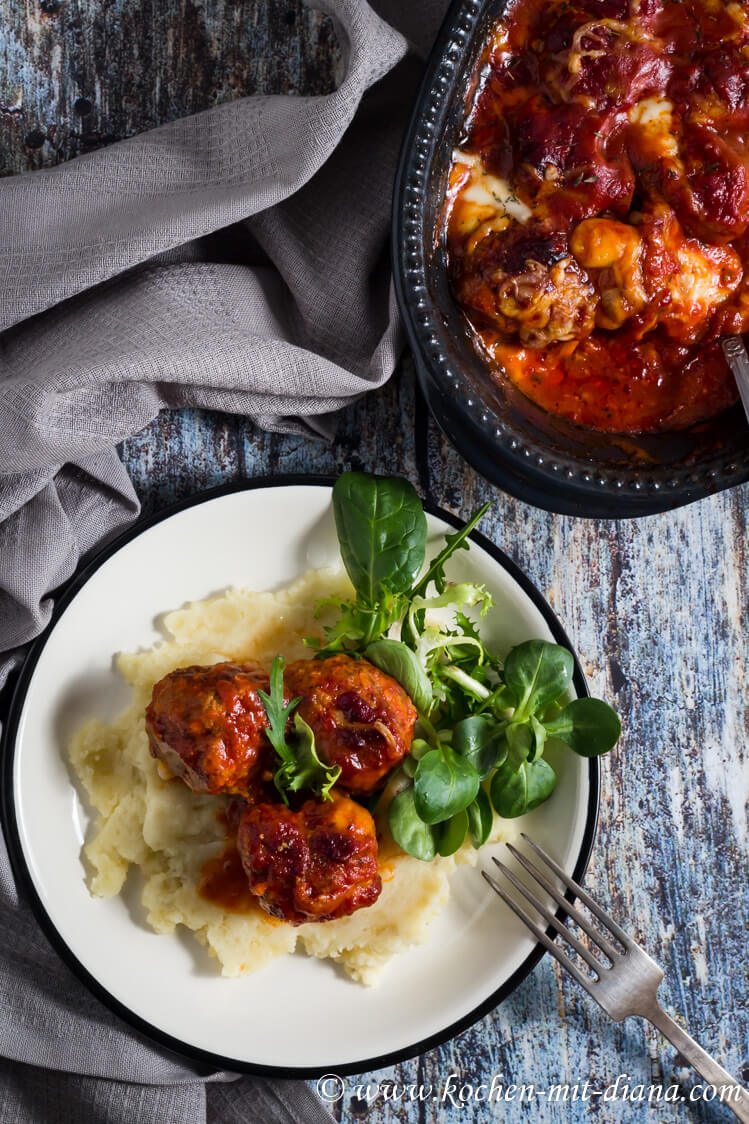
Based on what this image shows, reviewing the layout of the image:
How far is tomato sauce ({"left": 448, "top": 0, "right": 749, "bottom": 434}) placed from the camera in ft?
8.60

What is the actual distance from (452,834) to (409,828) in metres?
0.16

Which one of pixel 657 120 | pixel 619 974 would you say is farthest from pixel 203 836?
pixel 657 120

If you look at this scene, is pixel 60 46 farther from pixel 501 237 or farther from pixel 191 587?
pixel 191 587

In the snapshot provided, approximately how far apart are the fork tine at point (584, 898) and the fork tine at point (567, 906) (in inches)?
1.5

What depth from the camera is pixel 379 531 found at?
2811 mm

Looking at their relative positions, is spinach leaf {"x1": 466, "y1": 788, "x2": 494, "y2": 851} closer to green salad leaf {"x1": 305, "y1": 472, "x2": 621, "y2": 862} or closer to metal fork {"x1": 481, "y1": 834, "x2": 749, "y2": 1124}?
green salad leaf {"x1": 305, "y1": 472, "x2": 621, "y2": 862}

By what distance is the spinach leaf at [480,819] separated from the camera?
2.88 m

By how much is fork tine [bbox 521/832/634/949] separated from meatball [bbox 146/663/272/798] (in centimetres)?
95

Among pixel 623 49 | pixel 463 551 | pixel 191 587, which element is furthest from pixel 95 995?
pixel 623 49

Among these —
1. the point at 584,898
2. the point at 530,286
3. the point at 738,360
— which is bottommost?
the point at 584,898

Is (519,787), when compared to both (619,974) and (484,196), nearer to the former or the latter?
(619,974)

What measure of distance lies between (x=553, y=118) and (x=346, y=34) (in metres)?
0.65

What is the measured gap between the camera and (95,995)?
9.23 feet

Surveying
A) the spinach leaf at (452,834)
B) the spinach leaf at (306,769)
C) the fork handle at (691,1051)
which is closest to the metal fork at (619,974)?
the fork handle at (691,1051)
